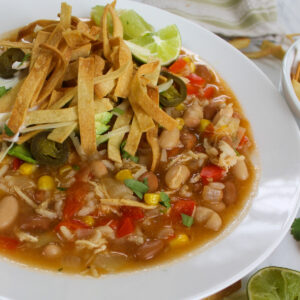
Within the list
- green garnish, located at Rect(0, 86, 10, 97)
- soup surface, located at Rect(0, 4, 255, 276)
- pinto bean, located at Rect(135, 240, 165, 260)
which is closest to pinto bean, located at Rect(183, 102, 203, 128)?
soup surface, located at Rect(0, 4, 255, 276)

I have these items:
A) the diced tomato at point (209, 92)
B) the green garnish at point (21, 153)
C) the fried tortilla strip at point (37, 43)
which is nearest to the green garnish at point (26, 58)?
the fried tortilla strip at point (37, 43)

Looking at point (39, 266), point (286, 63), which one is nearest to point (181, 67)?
point (286, 63)

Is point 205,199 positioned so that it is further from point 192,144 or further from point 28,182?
point 28,182

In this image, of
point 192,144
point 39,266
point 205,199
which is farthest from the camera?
point 192,144

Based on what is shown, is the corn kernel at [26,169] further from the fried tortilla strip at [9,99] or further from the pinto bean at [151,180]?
the pinto bean at [151,180]

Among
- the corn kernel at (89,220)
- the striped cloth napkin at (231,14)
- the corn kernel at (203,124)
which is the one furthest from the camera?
the striped cloth napkin at (231,14)

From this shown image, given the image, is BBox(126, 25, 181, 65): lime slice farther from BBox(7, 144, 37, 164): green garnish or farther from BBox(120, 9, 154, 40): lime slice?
BBox(7, 144, 37, 164): green garnish
